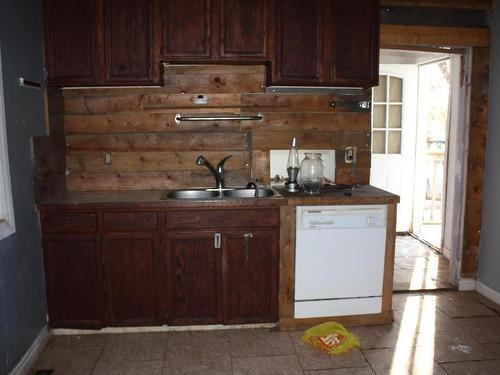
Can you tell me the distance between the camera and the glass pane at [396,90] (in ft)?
16.3

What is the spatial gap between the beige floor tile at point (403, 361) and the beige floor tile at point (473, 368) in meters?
0.06

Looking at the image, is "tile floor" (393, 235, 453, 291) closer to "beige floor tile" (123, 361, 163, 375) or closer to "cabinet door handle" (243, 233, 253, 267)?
"cabinet door handle" (243, 233, 253, 267)

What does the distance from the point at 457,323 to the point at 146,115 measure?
268cm

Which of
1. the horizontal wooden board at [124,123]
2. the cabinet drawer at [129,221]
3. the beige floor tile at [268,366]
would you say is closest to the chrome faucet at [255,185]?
the horizontal wooden board at [124,123]

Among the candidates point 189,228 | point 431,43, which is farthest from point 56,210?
point 431,43

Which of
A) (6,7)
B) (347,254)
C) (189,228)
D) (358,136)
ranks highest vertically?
(6,7)

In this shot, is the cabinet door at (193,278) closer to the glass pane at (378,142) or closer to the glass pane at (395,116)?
the glass pane at (378,142)

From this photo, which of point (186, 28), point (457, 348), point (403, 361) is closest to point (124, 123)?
point (186, 28)

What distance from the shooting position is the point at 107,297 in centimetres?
281

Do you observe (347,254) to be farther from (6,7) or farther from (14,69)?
(6,7)

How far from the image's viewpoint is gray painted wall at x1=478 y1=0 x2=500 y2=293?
132 inches

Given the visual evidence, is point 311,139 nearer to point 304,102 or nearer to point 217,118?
point 304,102

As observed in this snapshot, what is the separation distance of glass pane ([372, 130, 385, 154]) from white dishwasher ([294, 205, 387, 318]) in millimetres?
2242

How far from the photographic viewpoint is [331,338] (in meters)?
2.73
